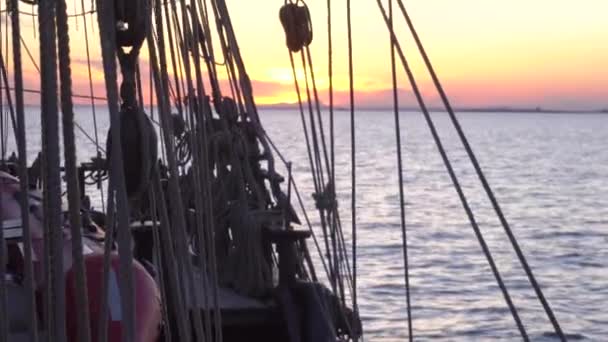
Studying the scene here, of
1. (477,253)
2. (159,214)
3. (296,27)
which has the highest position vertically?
(296,27)

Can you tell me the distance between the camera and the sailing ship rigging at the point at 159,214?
264cm

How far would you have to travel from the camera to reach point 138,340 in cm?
389

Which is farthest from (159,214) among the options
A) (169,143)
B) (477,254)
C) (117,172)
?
(477,254)

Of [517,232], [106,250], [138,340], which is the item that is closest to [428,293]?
[517,232]

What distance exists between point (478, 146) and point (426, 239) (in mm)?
53108

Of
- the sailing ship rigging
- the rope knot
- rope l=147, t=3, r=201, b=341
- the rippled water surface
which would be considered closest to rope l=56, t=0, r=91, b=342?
the sailing ship rigging

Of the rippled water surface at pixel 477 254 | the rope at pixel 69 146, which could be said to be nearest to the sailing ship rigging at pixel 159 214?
the rope at pixel 69 146

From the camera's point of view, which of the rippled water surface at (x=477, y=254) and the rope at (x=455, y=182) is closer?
the rope at (x=455, y=182)

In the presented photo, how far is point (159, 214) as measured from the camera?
3.22 meters

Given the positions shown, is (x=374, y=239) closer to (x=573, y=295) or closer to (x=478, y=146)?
(x=573, y=295)

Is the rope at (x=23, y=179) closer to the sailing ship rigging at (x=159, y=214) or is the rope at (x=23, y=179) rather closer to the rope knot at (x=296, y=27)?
the sailing ship rigging at (x=159, y=214)

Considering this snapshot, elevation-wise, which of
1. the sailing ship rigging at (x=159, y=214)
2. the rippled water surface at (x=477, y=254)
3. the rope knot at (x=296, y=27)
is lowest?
the rippled water surface at (x=477, y=254)

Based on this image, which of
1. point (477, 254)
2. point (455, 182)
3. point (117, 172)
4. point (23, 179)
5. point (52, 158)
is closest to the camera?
point (52, 158)

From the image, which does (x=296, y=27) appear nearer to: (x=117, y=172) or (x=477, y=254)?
(x=117, y=172)
